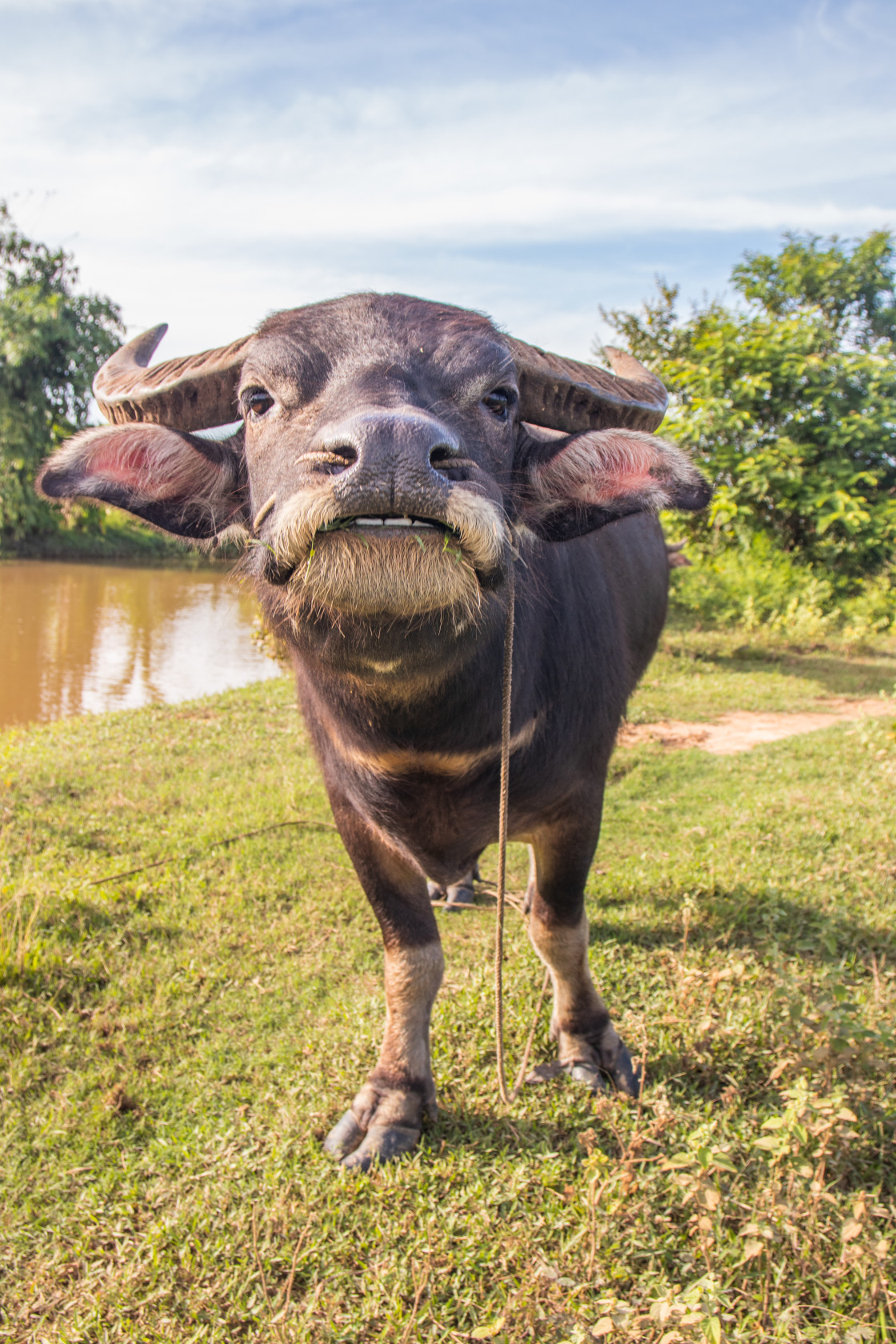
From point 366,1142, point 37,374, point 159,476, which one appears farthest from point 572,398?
point 37,374

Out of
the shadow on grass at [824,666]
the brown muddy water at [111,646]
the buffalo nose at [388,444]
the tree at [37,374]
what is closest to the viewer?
the buffalo nose at [388,444]

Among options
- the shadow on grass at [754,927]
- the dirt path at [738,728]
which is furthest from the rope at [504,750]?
the dirt path at [738,728]

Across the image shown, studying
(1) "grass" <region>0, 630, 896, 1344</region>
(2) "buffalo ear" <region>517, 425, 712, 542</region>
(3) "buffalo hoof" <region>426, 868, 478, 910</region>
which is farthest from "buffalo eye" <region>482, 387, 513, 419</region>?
(3) "buffalo hoof" <region>426, 868, 478, 910</region>

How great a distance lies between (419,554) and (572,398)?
0.91 meters

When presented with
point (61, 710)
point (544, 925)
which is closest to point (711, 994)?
point (544, 925)

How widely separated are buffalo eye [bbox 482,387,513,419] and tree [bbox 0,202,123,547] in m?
18.2

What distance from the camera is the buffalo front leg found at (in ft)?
6.68

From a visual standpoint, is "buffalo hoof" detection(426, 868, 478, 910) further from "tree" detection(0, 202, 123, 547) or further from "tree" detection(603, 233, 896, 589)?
"tree" detection(0, 202, 123, 547)

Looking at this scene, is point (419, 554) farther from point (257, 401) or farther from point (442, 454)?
point (257, 401)

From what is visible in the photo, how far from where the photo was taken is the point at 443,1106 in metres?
2.15

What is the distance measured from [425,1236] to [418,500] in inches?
62.6

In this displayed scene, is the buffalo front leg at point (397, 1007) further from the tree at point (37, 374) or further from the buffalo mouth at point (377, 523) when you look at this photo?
the tree at point (37, 374)

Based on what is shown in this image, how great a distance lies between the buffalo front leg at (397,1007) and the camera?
6.68 feet

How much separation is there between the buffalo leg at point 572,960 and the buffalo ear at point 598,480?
33.5 inches
